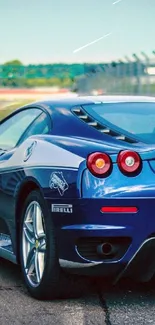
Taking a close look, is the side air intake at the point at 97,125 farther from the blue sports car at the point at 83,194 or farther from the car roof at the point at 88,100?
the car roof at the point at 88,100

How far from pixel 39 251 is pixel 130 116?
115cm

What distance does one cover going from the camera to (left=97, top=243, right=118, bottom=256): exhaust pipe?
5.17 m

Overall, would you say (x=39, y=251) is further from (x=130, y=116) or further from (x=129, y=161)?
(x=130, y=116)

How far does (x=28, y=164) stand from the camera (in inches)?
230

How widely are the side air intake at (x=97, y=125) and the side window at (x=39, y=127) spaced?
0.77 feet

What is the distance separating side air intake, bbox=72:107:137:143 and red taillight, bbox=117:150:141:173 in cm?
30

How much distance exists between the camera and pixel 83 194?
518cm

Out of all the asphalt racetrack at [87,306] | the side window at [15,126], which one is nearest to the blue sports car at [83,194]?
the asphalt racetrack at [87,306]

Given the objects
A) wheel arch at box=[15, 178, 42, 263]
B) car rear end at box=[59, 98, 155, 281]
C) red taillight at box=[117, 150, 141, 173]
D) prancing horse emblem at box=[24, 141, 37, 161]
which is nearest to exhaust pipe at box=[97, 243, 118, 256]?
car rear end at box=[59, 98, 155, 281]

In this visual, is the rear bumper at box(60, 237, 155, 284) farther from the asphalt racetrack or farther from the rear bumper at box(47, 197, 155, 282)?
the asphalt racetrack

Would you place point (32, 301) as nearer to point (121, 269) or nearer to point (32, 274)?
point (32, 274)

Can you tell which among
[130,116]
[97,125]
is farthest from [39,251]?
[130,116]

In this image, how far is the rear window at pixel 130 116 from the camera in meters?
5.73

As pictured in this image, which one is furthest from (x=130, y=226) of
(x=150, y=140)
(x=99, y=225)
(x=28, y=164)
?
(x=28, y=164)
